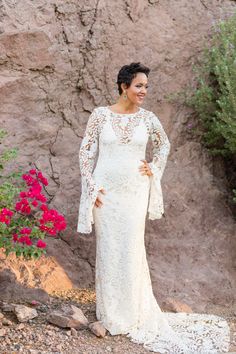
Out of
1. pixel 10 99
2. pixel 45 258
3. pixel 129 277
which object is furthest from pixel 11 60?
pixel 129 277

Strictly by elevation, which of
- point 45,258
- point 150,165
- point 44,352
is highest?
point 150,165

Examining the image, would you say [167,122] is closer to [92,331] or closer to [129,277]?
[129,277]

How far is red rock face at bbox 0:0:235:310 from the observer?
6.07 metres

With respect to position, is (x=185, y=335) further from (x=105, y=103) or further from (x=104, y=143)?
(x=105, y=103)

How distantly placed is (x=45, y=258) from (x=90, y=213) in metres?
1.22

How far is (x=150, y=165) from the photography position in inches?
205

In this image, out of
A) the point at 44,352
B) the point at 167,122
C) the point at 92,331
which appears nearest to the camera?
the point at 44,352

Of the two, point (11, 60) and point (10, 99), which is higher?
point (11, 60)

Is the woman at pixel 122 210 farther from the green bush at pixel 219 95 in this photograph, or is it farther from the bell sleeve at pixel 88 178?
the green bush at pixel 219 95

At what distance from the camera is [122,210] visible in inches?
198

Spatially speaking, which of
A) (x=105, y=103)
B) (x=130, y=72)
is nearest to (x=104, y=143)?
(x=130, y=72)

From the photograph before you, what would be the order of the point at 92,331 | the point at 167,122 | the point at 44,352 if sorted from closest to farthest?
the point at 44,352
the point at 92,331
the point at 167,122

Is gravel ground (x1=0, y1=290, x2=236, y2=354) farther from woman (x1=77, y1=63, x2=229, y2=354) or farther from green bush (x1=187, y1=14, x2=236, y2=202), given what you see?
green bush (x1=187, y1=14, x2=236, y2=202)

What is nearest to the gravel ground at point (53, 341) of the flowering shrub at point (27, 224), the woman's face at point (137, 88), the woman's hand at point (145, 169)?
the flowering shrub at point (27, 224)
